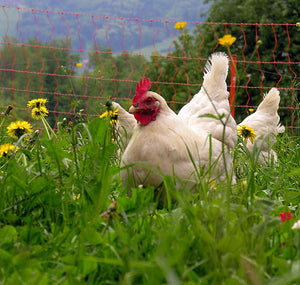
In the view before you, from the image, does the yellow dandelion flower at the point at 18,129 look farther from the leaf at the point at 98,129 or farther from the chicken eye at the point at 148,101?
the chicken eye at the point at 148,101

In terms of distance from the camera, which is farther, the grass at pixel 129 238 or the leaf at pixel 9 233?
the leaf at pixel 9 233

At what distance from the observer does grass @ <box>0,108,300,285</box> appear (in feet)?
3.92

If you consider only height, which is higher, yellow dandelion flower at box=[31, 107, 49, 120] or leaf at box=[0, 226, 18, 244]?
yellow dandelion flower at box=[31, 107, 49, 120]

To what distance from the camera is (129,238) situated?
146 centimetres

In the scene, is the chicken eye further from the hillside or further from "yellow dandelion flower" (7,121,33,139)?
the hillside

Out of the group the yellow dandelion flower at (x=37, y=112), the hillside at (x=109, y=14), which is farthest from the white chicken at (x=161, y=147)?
the hillside at (x=109, y=14)

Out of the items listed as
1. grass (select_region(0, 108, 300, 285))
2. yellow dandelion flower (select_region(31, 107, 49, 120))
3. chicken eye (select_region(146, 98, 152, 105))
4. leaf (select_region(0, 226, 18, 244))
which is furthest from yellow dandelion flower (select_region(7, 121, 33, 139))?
leaf (select_region(0, 226, 18, 244))

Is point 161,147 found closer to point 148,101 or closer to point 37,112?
point 148,101

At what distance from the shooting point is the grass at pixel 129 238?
3.92ft

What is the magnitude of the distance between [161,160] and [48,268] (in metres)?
1.02

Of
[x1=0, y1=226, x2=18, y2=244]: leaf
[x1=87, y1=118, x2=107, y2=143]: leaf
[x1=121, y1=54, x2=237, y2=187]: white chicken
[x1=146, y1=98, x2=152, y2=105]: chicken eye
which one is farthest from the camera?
[x1=146, y1=98, x2=152, y2=105]: chicken eye

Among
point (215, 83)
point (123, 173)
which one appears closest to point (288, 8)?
point (215, 83)

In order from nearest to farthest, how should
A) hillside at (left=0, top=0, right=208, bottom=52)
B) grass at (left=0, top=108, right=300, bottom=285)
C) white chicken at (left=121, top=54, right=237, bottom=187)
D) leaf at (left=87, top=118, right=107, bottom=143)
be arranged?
1. grass at (left=0, top=108, right=300, bottom=285)
2. leaf at (left=87, top=118, right=107, bottom=143)
3. white chicken at (left=121, top=54, right=237, bottom=187)
4. hillside at (left=0, top=0, right=208, bottom=52)

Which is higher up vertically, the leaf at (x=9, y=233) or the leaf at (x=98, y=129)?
the leaf at (x=98, y=129)
